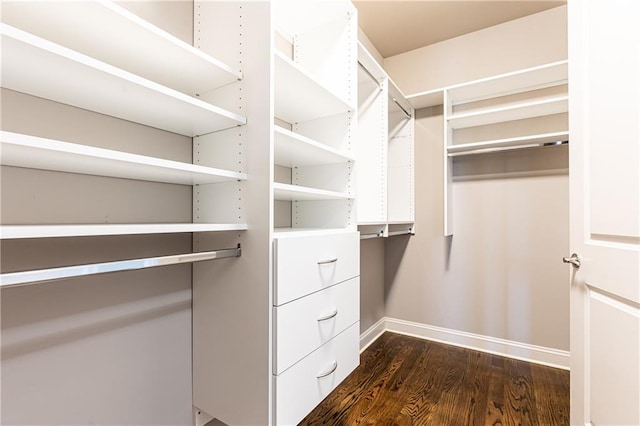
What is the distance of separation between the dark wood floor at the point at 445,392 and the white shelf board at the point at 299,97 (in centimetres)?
166

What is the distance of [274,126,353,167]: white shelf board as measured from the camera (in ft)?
3.67

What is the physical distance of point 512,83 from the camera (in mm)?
2143

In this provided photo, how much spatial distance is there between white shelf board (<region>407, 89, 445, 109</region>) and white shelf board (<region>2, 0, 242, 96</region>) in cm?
178

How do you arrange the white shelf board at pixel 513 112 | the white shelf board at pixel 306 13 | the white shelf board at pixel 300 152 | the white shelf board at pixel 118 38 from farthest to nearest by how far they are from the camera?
the white shelf board at pixel 513 112
the white shelf board at pixel 306 13
the white shelf board at pixel 300 152
the white shelf board at pixel 118 38

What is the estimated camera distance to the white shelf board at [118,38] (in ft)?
2.34

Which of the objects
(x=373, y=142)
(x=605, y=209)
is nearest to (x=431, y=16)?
(x=373, y=142)

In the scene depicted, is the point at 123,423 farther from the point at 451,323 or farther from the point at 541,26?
the point at 541,26

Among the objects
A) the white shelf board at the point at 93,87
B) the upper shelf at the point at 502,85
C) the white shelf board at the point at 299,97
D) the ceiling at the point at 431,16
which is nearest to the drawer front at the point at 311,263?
the white shelf board at the point at 93,87

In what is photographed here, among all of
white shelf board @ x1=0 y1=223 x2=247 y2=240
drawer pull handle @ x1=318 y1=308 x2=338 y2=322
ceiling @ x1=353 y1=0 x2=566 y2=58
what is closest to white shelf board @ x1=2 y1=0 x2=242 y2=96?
white shelf board @ x1=0 y1=223 x2=247 y2=240

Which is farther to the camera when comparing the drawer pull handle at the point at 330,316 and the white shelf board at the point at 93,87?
the drawer pull handle at the point at 330,316

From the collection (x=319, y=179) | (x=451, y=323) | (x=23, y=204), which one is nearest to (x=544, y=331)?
(x=451, y=323)

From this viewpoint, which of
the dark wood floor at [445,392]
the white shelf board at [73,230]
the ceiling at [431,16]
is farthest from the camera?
the ceiling at [431,16]

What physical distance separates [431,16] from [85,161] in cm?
247

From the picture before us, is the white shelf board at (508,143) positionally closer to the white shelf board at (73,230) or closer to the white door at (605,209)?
the white door at (605,209)
